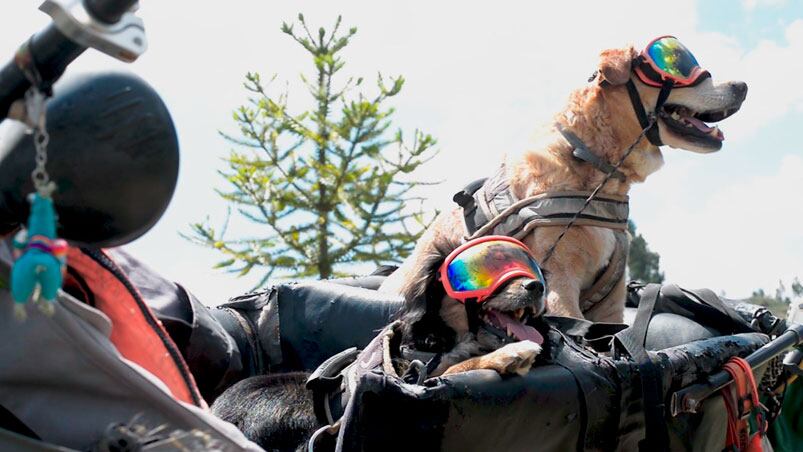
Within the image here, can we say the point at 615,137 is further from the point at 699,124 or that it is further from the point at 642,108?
the point at 699,124

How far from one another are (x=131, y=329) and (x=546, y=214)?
3.15 metres

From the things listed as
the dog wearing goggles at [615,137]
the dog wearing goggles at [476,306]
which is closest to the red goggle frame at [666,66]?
the dog wearing goggles at [615,137]

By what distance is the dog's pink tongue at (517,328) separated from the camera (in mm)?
3098

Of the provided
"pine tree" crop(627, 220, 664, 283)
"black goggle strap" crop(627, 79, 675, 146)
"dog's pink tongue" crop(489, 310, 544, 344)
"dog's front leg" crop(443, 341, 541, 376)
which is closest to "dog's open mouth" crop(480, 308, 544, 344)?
"dog's pink tongue" crop(489, 310, 544, 344)

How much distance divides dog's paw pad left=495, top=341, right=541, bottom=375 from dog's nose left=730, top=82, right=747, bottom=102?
2.49 m

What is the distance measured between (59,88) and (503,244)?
7.27ft

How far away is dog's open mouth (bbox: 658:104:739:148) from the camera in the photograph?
471 centimetres

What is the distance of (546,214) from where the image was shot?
4.53 metres

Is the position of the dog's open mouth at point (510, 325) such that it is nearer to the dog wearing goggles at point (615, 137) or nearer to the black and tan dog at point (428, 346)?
the black and tan dog at point (428, 346)

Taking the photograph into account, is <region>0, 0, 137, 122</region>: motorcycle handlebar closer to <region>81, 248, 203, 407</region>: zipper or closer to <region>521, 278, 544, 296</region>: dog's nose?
<region>81, 248, 203, 407</region>: zipper

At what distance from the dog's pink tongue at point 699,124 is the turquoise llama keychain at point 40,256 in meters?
4.04

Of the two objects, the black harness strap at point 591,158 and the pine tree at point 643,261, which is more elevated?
the black harness strap at point 591,158

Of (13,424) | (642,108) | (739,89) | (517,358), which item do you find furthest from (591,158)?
(13,424)

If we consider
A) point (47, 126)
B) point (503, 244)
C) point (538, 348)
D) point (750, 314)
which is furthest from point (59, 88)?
point (750, 314)
